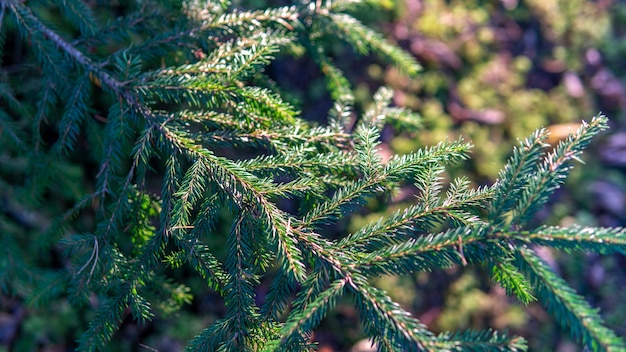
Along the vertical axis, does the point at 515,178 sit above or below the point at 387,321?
above

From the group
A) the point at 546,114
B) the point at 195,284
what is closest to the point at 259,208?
the point at 195,284

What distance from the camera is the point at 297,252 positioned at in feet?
3.94

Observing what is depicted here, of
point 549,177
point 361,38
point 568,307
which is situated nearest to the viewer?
point 568,307

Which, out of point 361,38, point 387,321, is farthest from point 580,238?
point 361,38

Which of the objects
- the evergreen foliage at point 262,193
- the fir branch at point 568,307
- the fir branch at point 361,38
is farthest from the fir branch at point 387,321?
the fir branch at point 361,38

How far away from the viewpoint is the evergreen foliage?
1.11m

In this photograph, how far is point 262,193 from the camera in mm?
1271

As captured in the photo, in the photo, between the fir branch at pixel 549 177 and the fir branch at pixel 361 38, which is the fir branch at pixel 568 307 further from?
the fir branch at pixel 361 38

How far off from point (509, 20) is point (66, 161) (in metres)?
3.51

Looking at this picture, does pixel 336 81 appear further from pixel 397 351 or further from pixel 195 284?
pixel 195 284

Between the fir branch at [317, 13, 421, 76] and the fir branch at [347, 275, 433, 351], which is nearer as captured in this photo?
the fir branch at [347, 275, 433, 351]

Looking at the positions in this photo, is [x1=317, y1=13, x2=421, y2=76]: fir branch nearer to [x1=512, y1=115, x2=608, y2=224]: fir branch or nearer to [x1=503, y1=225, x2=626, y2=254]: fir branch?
[x1=512, y1=115, x2=608, y2=224]: fir branch

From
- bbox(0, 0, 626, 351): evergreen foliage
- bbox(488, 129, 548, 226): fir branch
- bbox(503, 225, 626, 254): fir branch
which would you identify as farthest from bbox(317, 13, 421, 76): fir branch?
bbox(503, 225, 626, 254): fir branch

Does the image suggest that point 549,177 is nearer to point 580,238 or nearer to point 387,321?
point 580,238
